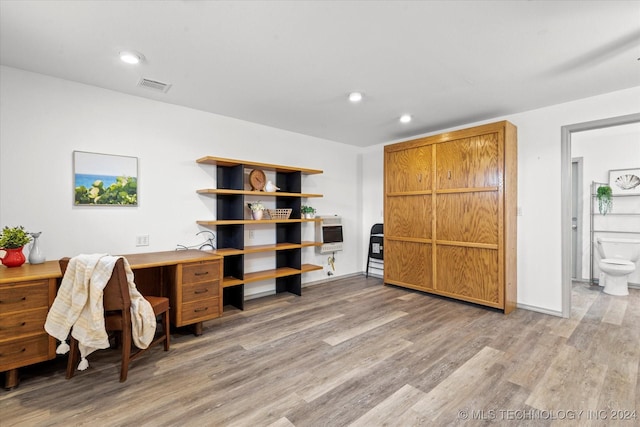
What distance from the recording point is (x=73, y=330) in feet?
6.89

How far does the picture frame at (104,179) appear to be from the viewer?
9.55ft

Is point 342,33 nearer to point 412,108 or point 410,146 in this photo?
point 412,108

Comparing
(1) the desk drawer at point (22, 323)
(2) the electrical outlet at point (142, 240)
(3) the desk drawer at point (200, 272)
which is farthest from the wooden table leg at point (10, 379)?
(2) the electrical outlet at point (142, 240)

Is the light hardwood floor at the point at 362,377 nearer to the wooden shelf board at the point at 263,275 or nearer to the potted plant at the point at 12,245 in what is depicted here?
the wooden shelf board at the point at 263,275

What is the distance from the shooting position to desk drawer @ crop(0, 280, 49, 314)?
2018mm

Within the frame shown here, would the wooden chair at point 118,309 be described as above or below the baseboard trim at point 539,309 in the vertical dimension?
above

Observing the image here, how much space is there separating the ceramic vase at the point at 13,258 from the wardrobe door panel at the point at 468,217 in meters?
4.43

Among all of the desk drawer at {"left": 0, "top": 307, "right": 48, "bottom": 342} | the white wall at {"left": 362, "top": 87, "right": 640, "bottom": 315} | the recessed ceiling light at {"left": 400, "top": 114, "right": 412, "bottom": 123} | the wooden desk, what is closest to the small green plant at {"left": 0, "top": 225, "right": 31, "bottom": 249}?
the wooden desk

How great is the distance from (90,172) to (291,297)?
109 inches

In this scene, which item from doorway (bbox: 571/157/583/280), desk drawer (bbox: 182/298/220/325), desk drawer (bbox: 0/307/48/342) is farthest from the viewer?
doorway (bbox: 571/157/583/280)

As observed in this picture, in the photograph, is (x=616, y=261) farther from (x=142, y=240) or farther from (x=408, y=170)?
(x=142, y=240)

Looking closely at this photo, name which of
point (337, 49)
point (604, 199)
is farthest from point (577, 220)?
point (337, 49)

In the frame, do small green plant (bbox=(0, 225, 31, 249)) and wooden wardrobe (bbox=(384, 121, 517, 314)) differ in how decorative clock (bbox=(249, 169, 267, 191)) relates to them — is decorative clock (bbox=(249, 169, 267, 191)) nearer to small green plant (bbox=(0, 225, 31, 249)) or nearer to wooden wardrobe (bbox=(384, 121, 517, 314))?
wooden wardrobe (bbox=(384, 121, 517, 314))

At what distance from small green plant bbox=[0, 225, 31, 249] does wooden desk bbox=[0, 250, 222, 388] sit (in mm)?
185
